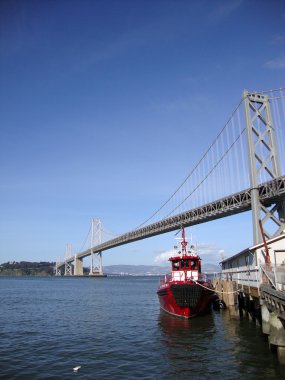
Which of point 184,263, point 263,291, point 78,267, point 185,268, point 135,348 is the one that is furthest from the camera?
point 78,267

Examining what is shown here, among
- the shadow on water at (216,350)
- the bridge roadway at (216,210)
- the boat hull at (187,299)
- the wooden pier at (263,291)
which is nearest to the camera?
the shadow on water at (216,350)

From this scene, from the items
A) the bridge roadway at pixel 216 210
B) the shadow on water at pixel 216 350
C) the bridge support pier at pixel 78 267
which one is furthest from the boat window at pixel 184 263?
the bridge support pier at pixel 78 267

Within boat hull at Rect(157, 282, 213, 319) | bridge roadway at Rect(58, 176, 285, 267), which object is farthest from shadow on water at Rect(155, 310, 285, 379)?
bridge roadway at Rect(58, 176, 285, 267)

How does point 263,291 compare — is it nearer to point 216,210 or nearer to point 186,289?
point 186,289

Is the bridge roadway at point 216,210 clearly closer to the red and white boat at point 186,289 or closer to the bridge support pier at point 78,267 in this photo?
the red and white boat at point 186,289

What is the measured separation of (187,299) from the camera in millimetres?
25984

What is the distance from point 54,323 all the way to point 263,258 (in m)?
15.1

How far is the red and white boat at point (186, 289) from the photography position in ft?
85.1

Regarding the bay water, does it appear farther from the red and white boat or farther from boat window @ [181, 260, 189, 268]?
boat window @ [181, 260, 189, 268]

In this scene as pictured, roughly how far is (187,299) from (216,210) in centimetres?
2886

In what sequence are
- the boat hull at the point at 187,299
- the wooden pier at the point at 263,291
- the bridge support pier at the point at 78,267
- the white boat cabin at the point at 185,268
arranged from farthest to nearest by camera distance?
the bridge support pier at the point at 78,267 → the white boat cabin at the point at 185,268 → the boat hull at the point at 187,299 → the wooden pier at the point at 263,291

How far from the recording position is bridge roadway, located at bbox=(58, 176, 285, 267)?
37469mm

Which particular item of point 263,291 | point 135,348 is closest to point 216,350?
point 263,291

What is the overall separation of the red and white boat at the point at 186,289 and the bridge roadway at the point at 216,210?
1132 centimetres
